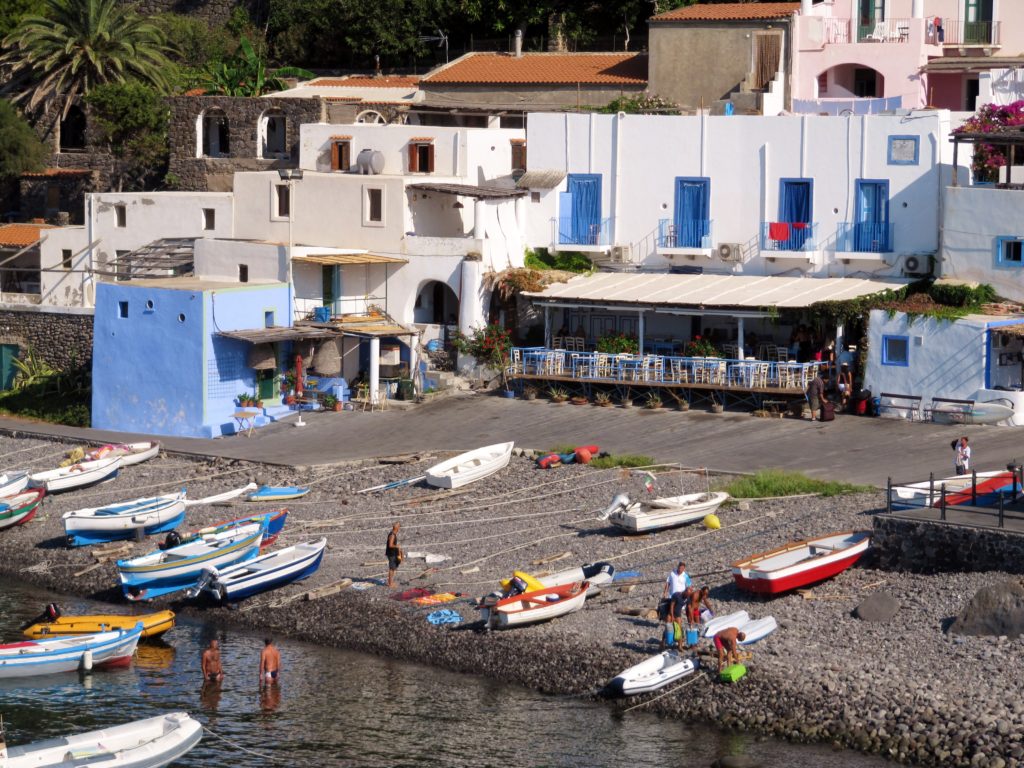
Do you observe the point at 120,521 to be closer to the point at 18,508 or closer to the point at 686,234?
the point at 18,508

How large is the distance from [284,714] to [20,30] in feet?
142

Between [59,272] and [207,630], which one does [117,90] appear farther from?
[207,630]

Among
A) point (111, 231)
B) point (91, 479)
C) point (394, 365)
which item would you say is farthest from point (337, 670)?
point (111, 231)

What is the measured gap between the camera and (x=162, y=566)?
38.8 m

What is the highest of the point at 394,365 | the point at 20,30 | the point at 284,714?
the point at 20,30

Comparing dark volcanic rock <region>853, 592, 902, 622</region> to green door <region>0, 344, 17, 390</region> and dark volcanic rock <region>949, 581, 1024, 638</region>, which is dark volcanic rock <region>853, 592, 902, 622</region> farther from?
green door <region>0, 344, 17, 390</region>

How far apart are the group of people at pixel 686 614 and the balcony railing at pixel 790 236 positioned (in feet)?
57.9

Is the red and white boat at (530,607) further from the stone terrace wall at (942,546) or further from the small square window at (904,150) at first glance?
the small square window at (904,150)

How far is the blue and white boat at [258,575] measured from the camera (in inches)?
1500

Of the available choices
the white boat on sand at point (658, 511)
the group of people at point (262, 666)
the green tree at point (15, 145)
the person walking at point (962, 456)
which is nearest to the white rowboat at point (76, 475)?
the group of people at point (262, 666)

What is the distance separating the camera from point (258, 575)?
38125mm

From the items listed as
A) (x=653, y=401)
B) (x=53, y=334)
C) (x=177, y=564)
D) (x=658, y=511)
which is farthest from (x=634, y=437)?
(x=53, y=334)

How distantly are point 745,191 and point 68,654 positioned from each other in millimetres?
23556

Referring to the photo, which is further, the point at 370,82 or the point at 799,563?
the point at 370,82
